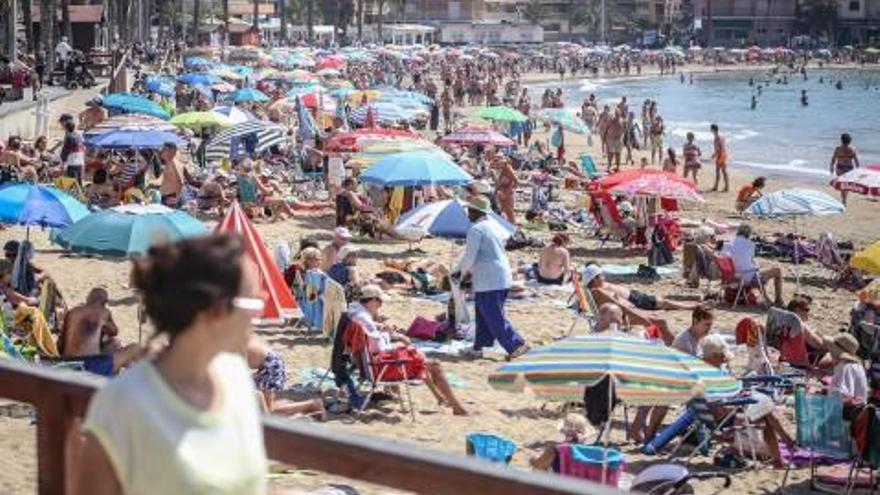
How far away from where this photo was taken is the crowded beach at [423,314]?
7.65 ft

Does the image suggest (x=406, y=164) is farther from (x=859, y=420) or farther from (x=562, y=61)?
(x=562, y=61)

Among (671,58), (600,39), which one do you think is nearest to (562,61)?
(671,58)

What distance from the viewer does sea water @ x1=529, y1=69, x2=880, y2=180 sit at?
37.8 m

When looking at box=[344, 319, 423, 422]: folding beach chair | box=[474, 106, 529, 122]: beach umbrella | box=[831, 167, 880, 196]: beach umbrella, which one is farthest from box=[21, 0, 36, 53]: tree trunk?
box=[344, 319, 423, 422]: folding beach chair

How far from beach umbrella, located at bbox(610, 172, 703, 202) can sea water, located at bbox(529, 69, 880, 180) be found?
1616 centimetres

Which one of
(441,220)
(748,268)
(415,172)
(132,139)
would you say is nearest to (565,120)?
(132,139)

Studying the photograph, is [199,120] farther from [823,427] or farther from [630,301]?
[823,427]

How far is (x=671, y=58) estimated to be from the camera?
104500mm

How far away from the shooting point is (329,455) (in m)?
2.98

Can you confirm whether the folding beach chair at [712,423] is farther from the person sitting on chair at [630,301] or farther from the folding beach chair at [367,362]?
the person sitting on chair at [630,301]

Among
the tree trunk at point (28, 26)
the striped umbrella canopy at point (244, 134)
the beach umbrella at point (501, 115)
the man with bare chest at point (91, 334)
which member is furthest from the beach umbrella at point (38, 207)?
the tree trunk at point (28, 26)

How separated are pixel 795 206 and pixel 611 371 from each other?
313 inches

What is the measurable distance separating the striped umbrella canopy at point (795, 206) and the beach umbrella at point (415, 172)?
3086 millimetres

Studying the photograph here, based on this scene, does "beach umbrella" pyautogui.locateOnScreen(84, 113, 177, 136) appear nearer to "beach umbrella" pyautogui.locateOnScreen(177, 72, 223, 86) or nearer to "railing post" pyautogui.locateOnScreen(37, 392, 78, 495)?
"railing post" pyautogui.locateOnScreen(37, 392, 78, 495)
